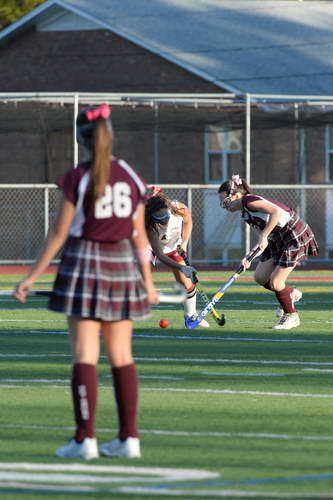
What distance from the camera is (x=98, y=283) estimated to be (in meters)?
6.93

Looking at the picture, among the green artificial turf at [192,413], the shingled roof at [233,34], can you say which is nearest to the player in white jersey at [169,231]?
the green artificial turf at [192,413]

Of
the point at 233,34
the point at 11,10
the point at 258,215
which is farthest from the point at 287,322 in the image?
the point at 11,10

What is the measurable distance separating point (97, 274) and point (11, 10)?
4361 cm

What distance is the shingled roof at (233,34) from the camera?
112 feet

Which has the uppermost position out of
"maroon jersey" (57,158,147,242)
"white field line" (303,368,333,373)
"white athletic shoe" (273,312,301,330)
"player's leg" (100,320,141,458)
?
"maroon jersey" (57,158,147,242)

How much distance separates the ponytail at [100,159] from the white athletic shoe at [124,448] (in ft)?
4.33

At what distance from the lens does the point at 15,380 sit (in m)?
10.5

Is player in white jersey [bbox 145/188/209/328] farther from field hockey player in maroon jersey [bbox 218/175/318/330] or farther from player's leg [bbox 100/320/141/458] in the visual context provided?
player's leg [bbox 100/320/141/458]

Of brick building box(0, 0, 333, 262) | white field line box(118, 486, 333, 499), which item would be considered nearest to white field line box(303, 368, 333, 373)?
white field line box(118, 486, 333, 499)

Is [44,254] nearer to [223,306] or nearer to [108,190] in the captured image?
A: [108,190]

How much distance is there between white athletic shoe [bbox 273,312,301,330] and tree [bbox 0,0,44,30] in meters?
36.0

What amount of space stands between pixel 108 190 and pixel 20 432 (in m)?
1.85

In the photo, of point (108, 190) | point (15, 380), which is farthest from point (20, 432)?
point (15, 380)

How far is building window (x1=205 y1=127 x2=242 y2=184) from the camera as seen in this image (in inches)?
1329
